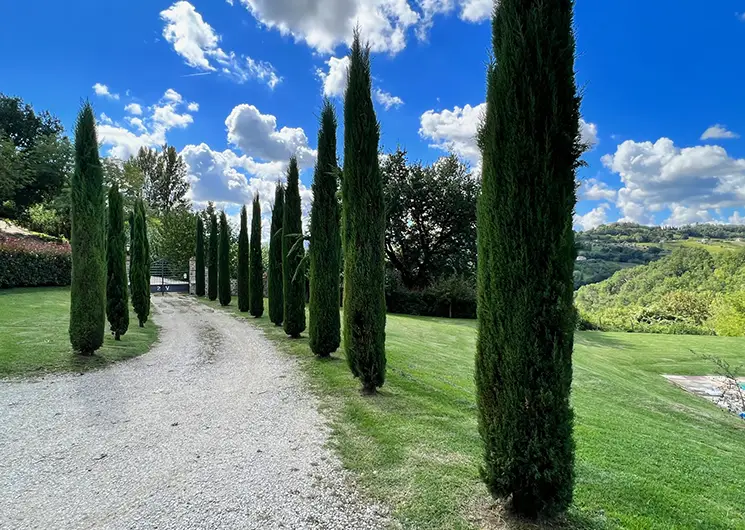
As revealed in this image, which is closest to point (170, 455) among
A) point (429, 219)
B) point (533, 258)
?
point (533, 258)

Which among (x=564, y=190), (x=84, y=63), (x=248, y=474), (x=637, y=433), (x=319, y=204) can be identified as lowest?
(x=637, y=433)

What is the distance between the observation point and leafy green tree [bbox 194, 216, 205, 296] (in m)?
22.7

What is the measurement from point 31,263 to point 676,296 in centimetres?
3779

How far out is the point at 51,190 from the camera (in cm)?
2577

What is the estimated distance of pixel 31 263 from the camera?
58.1ft

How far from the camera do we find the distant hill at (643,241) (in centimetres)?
3591

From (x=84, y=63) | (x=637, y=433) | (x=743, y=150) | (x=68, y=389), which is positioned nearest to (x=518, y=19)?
(x=637, y=433)

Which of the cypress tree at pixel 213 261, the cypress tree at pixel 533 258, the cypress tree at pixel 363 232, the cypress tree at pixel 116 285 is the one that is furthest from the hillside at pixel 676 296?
the cypress tree at pixel 533 258

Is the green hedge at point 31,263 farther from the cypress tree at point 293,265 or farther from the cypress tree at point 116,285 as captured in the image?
the cypress tree at point 293,265

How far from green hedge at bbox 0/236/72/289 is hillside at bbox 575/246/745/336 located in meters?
27.4

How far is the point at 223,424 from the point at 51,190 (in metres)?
29.7

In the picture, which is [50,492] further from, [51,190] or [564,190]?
Answer: [51,190]

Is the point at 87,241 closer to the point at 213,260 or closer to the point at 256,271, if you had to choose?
the point at 256,271

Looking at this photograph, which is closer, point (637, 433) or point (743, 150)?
point (637, 433)
